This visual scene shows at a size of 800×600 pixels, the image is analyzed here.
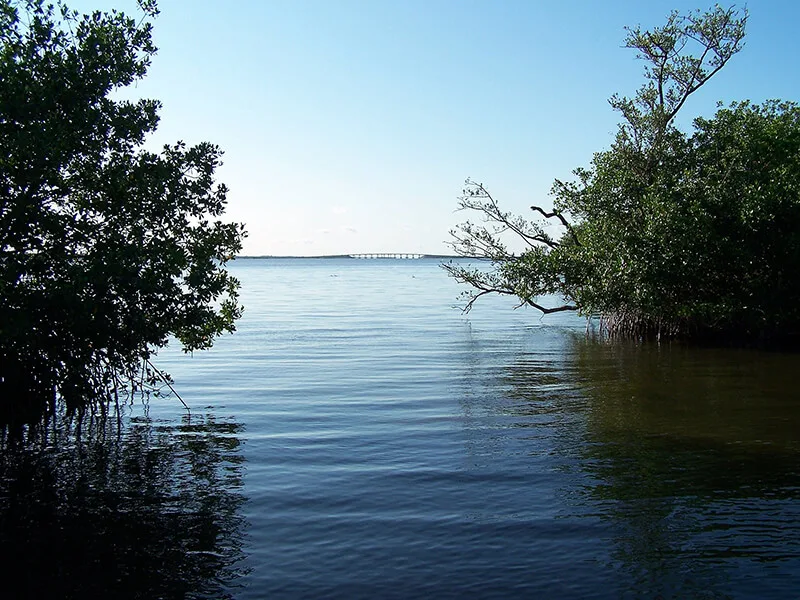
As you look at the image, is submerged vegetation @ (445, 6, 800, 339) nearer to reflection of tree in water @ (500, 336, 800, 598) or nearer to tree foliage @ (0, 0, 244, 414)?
reflection of tree in water @ (500, 336, 800, 598)

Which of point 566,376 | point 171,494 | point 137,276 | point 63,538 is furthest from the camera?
point 566,376

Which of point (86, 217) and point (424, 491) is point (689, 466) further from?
point (86, 217)

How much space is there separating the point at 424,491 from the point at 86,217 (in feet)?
25.6

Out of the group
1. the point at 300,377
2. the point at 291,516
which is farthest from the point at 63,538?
the point at 300,377

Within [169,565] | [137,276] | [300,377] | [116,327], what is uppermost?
[137,276]

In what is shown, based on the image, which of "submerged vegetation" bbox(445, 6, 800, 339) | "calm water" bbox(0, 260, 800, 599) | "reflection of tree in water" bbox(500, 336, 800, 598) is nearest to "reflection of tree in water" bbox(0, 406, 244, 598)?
"calm water" bbox(0, 260, 800, 599)

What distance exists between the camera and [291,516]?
9.55 meters

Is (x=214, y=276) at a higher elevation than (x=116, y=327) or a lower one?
higher

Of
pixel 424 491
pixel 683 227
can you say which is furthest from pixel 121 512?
pixel 683 227

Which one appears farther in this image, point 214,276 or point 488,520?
point 214,276

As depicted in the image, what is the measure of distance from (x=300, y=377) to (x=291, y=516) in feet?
38.1

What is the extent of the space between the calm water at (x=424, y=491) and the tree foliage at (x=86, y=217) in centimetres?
191

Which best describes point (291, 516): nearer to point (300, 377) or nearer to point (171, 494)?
point (171, 494)

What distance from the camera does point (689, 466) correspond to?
11531 mm
